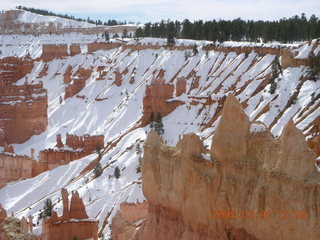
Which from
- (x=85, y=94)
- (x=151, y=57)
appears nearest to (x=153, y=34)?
(x=151, y=57)

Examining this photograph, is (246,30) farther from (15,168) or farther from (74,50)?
(15,168)

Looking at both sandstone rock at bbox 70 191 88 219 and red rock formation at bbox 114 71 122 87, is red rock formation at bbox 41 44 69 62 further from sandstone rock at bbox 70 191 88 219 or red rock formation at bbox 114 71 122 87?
sandstone rock at bbox 70 191 88 219

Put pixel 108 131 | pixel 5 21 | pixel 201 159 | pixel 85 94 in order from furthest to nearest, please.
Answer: pixel 5 21, pixel 85 94, pixel 108 131, pixel 201 159

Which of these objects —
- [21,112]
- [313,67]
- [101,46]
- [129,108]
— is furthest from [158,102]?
[101,46]

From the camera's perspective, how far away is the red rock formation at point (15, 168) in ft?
180

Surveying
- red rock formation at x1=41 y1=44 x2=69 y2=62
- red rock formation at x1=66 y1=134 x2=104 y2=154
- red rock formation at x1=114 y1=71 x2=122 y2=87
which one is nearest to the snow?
red rock formation at x1=66 y1=134 x2=104 y2=154

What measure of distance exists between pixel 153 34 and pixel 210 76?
4597 cm

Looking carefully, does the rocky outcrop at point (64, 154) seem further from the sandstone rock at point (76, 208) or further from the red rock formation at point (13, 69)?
the red rock formation at point (13, 69)

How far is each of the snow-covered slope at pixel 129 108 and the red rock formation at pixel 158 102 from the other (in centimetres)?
113

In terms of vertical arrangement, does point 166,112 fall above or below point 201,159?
below

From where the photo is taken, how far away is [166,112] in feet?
192

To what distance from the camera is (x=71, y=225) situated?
93.2ft

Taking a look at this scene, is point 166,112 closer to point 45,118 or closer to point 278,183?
point 45,118
